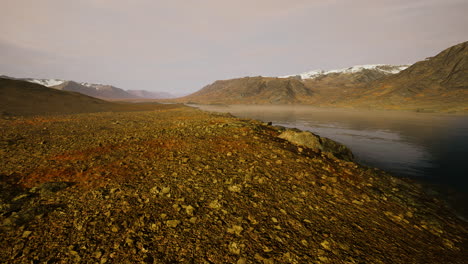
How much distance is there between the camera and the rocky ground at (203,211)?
3.78 metres

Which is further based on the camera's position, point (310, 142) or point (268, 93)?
point (268, 93)

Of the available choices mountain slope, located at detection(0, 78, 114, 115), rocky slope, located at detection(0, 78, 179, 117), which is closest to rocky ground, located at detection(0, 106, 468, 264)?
rocky slope, located at detection(0, 78, 179, 117)

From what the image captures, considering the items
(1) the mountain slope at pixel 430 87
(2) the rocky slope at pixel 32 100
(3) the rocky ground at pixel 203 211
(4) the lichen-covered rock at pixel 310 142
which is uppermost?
(1) the mountain slope at pixel 430 87

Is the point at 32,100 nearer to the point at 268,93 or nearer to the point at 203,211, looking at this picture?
the point at 203,211

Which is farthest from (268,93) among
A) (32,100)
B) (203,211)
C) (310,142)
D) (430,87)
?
(203,211)

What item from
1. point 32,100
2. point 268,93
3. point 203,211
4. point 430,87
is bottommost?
point 203,211

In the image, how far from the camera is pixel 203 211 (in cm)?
498

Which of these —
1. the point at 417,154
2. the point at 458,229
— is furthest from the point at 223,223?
A: the point at 417,154

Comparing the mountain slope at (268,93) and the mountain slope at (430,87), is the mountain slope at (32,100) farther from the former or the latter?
the mountain slope at (268,93)

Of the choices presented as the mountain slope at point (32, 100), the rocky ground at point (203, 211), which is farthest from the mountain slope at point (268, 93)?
the rocky ground at point (203, 211)

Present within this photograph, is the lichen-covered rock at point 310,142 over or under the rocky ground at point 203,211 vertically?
over

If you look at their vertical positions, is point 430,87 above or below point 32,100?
above

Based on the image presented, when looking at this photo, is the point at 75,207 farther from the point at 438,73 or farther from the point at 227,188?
the point at 438,73

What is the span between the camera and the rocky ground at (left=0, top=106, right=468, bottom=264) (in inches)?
149
